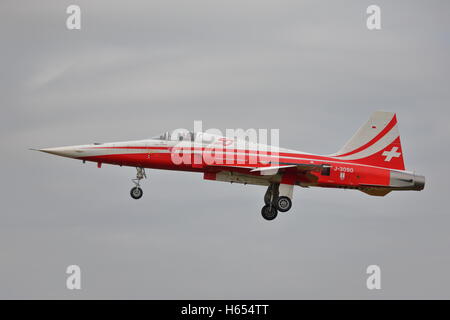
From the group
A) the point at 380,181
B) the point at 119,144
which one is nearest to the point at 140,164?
the point at 119,144

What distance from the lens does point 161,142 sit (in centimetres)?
4219

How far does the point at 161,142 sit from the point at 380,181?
424 inches

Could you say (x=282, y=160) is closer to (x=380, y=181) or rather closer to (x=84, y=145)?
(x=380, y=181)

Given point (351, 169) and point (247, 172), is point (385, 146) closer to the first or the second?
point (351, 169)

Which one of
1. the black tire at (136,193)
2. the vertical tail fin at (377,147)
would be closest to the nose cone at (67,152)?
the black tire at (136,193)

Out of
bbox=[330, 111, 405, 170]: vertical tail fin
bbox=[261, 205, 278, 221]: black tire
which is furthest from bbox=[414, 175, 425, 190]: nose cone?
bbox=[261, 205, 278, 221]: black tire

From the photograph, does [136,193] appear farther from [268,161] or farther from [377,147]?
[377,147]

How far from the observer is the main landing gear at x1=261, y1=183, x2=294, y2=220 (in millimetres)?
42500

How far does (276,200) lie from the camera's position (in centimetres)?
4291

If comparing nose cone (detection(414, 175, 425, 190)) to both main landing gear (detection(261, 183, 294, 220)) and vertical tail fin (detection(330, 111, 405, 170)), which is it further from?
main landing gear (detection(261, 183, 294, 220))

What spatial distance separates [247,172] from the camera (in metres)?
42.3

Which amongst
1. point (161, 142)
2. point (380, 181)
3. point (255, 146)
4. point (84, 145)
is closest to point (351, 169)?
point (380, 181)

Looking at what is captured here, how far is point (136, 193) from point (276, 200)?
669cm

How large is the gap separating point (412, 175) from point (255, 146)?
7.81 m
